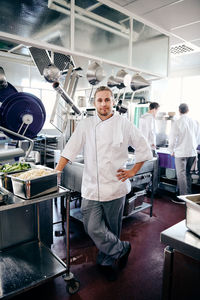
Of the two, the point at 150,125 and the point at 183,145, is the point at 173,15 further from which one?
the point at 183,145

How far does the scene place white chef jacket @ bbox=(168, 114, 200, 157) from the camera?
152 inches

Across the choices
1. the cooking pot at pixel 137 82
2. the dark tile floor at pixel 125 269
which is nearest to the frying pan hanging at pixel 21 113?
the dark tile floor at pixel 125 269

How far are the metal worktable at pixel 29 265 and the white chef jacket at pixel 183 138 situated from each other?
8.87 ft

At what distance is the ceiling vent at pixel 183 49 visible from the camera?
13.3 ft

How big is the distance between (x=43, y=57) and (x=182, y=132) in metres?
2.61

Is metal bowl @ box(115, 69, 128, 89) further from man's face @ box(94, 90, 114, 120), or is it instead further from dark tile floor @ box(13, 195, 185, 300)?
dark tile floor @ box(13, 195, 185, 300)

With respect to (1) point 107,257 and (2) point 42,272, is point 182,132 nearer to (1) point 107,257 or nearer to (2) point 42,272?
(1) point 107,257

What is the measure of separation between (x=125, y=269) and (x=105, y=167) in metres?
1.03

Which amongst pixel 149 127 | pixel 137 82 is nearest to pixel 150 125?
pixel 149 127

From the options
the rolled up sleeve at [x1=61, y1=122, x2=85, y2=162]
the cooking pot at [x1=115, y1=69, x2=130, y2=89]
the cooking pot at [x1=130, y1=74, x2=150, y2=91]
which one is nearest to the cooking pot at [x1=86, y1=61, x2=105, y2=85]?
the cooking pot at [x1=115, y1=69, x2=130, y2=89]

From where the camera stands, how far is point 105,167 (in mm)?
1897

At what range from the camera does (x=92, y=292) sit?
183 cm

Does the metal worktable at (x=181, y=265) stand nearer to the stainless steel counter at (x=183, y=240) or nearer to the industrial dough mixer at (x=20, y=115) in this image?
the stainless steel counter at (x=183, y=240)

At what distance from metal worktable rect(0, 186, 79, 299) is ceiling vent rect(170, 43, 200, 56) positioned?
3631 millimetres
